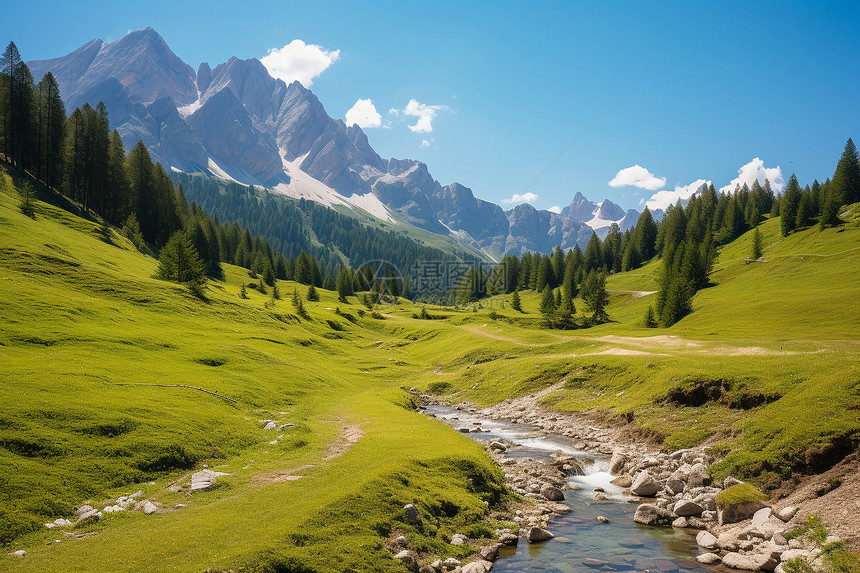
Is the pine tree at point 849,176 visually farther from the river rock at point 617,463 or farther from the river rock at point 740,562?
the river rock at point 740,562

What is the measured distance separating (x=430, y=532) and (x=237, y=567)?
7.63m

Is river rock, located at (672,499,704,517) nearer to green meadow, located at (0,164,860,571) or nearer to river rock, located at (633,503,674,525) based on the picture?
river rock, located at (633,503,674,525)

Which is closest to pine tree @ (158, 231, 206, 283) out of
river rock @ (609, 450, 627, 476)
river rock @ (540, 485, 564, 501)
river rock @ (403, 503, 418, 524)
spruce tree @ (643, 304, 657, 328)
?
river rock @ (403, 503, 418, 524)

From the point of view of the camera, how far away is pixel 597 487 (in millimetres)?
24219

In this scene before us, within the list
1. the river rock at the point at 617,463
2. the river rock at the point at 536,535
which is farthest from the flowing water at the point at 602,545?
the river rock at the point at 617,463

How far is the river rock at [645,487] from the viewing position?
22734 mm

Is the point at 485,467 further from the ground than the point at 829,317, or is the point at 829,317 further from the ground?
the point at 829,317

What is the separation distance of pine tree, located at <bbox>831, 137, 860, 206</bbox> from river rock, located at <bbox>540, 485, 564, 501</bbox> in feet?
542

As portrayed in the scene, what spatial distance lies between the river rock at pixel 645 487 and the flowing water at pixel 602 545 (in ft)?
2.58

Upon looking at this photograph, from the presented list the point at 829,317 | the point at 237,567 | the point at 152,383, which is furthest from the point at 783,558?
the point at 829,317

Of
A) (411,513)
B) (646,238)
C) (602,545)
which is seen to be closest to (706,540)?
(602,545)

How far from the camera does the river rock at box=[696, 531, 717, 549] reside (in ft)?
55.3

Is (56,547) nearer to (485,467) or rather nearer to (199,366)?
(485,467)

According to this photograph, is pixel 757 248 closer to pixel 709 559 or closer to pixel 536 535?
pixel 709 559
